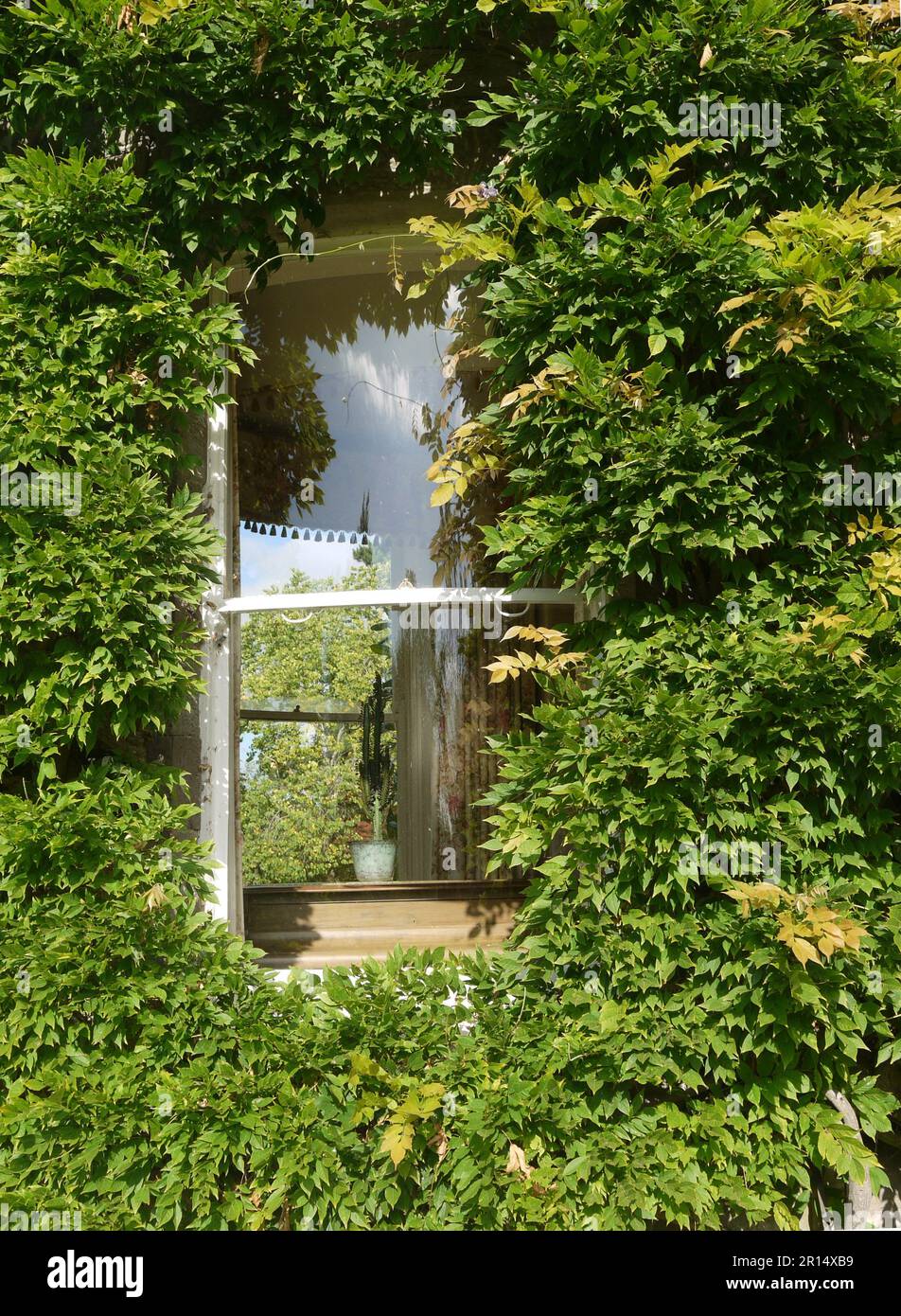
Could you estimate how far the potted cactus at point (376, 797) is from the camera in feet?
11.2

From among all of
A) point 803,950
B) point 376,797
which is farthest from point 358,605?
point 803,950

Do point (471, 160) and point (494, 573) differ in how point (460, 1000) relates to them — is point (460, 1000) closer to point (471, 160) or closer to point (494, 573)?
point (494, 573)

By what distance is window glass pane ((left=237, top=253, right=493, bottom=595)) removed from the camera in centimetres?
345

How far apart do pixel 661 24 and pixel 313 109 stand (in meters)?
1.09

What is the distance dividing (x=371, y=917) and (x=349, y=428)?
6.29 feet

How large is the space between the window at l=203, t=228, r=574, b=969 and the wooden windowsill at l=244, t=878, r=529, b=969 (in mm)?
23

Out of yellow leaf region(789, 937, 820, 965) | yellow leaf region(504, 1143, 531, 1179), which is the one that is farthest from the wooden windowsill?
yellow leaf region(789, 937, 820, 965)

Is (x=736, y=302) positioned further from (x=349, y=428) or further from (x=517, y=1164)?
(x=517, y=1164)

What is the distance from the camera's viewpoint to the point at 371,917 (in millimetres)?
3312

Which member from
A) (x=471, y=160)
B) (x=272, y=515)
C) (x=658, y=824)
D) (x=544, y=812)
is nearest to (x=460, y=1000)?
(x=544, y=812)

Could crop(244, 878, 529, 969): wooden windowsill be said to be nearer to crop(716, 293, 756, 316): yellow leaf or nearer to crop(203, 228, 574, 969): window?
crop(203, 228, 574, 969): window

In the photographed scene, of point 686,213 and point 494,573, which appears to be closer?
point 686,213

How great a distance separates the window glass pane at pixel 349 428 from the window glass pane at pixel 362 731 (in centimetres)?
Result: 21

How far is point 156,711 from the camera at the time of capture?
2869mm
